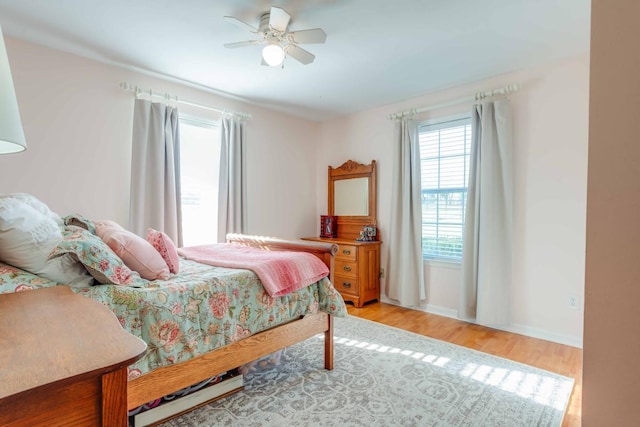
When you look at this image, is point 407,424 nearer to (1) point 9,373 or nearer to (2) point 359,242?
(1) point 9,373

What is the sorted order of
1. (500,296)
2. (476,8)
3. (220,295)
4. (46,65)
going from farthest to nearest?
(500,296) → (46,65) → (476,8) → (220,295)

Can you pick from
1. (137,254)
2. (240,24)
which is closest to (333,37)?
(240,24)

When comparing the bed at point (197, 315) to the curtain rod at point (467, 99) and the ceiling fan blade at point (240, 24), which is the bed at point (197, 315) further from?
the curtain rod at point (467, 99)

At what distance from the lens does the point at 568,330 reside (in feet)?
9.44

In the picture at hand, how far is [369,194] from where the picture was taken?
4.30 meters

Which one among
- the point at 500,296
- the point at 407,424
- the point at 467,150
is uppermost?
the point at 467,150

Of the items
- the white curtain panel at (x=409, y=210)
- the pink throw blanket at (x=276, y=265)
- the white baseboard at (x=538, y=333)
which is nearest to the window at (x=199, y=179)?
the pink throw blanket at (x=276, y=265)

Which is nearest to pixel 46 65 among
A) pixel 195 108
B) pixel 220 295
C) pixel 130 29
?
pixel 130 29

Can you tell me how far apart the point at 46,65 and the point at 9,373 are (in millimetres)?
3057

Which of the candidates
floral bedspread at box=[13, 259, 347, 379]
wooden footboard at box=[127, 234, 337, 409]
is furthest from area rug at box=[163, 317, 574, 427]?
floral bedspread at box=[13, 259, 347, 379]

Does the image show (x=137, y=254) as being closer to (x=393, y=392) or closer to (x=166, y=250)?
(x=166, y=250)

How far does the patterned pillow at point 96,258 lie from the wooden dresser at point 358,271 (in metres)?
2.73

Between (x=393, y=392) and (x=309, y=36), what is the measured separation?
2.43 m

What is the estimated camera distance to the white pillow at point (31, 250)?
1340 millimetres
